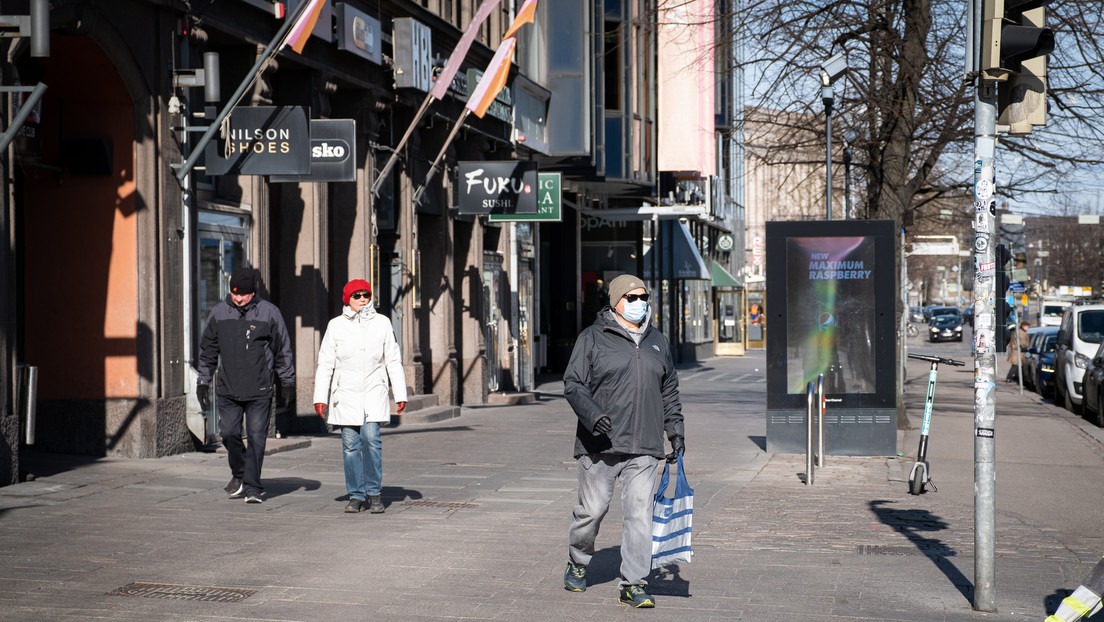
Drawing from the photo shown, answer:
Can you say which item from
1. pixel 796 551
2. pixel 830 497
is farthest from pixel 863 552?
pixel 830 497

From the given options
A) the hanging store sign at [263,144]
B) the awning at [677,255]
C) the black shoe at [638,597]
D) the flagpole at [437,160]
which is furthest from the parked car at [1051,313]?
the black shoe at [638,597]

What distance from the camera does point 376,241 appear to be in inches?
791

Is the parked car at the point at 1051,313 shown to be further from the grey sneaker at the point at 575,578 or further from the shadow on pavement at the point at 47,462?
the grey sneaker at the point at 575,578

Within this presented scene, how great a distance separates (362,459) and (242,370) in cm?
131

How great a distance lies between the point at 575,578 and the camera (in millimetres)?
7832

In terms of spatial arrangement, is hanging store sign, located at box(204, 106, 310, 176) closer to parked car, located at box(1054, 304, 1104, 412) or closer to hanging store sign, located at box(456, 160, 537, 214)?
hanging store sign, located at box(456, 160, 537, 214)

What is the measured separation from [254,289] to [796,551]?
5016 millimetres

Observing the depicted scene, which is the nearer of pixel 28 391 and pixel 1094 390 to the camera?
pixel 28 391

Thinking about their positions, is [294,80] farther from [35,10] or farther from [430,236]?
[35,10]

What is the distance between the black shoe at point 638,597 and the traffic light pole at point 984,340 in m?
1.70

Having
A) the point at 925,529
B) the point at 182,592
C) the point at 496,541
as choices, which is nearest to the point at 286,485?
the point at 496,541

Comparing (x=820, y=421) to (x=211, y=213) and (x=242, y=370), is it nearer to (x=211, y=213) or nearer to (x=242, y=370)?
(x=242, y=370)

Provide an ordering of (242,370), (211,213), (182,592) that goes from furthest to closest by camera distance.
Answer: (211,213)
(242,370)
(182,592)

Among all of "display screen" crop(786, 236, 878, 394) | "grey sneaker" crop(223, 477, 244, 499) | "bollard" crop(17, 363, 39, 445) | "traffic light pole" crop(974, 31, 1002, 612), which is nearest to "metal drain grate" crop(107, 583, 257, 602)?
"grey sneaker" crop(223, 477, 244, 499)
